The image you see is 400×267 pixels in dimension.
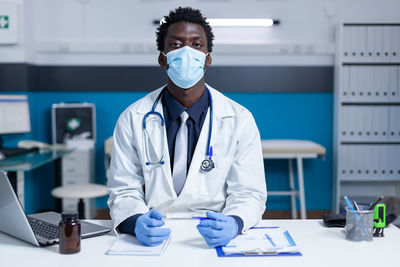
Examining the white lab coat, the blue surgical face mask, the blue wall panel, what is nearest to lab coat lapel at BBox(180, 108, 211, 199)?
the white lab coat

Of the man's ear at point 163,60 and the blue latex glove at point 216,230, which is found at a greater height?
the man's ear at point 163,60

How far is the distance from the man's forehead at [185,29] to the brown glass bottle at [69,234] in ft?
2.46

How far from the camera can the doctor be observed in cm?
158

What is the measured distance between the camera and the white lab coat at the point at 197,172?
1.57 meters

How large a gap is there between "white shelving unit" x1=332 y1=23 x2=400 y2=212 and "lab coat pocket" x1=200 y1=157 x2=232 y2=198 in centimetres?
258

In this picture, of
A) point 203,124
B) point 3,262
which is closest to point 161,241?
point 3,262

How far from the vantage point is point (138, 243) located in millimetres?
1289

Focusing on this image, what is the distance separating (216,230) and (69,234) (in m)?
0.38

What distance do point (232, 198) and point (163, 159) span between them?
27cm

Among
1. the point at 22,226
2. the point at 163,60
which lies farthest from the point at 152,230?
the point at 163,60

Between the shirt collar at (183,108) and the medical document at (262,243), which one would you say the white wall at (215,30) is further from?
the medical document at (262,243)

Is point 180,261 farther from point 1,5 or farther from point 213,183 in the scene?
point 1,5

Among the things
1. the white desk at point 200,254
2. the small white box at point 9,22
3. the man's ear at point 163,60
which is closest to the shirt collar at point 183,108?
the man's ear at point 163,60

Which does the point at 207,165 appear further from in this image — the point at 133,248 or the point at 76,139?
the point at 76,139
